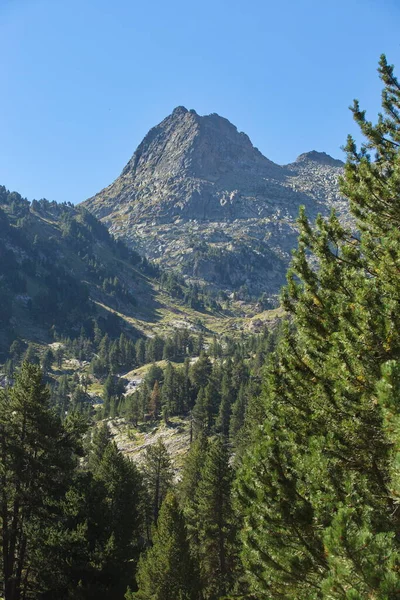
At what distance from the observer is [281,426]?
39.5 feet

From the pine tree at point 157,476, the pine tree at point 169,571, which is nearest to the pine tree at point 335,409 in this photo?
the pine tree at point 169,571

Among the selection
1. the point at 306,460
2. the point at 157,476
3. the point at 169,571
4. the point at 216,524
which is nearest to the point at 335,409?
the point at 306,460

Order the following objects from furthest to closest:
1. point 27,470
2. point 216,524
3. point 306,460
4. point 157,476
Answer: point 157,476, point 216,524, point 27,470, point 306,460

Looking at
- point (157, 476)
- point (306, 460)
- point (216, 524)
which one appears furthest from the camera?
point (157, 476)

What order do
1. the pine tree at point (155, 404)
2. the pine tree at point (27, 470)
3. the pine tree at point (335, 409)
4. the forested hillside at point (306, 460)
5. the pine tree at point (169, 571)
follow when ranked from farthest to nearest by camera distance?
the pine tree at point (155, 404), the pine tree at point (27, 470), the pine tree at point (169, 571), the pine tree at point (335, 409), the forested hillside at point (306, 460)

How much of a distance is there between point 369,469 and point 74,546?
25007 mm

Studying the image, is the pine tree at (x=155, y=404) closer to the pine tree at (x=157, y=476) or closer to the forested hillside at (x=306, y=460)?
the pine tree at (x=157, y=476)

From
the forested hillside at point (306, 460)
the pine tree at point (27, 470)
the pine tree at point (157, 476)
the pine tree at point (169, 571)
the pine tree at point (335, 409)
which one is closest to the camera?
the forested hillside at point (306, 460)

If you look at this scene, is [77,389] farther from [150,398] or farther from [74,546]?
[74,546]

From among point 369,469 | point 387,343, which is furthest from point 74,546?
point 387,343

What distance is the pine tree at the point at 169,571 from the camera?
85.1 ft

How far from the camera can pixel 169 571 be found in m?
26.2

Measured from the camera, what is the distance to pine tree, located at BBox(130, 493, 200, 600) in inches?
1021

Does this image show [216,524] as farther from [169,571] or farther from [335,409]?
[335,409]
